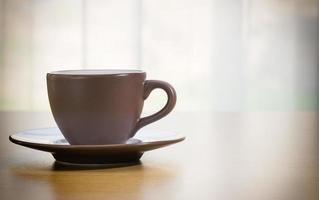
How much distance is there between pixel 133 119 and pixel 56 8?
9.21 feet

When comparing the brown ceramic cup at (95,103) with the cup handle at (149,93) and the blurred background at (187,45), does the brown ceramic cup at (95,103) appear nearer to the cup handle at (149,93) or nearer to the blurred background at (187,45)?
the cup handle at (149,93)

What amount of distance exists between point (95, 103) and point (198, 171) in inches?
4.1

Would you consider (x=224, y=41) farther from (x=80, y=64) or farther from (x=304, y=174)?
(x=304, y=174)

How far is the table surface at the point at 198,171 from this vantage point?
50cm

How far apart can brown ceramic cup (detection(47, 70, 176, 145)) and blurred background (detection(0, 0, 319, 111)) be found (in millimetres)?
2638

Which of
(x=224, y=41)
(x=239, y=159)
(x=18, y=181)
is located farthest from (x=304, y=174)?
(x=224, y=41)

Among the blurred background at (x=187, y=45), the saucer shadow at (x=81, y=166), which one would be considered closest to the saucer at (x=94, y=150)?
the saucer shadow at (x=81, y=166)

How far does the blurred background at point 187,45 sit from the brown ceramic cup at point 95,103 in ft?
8.65

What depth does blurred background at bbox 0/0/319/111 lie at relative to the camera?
Answer: 3314mm

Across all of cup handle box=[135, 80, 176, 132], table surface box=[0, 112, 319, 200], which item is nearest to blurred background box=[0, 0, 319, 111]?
table surface box=[0, 112, 319, 200]

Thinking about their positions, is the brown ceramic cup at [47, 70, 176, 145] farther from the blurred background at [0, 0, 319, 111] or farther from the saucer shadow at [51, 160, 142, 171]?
the blurred background at [0, 0, 319, 111]

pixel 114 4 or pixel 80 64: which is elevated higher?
pixel 114 4

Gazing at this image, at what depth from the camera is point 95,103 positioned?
24.6 inches

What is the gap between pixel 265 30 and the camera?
10.9 feet
